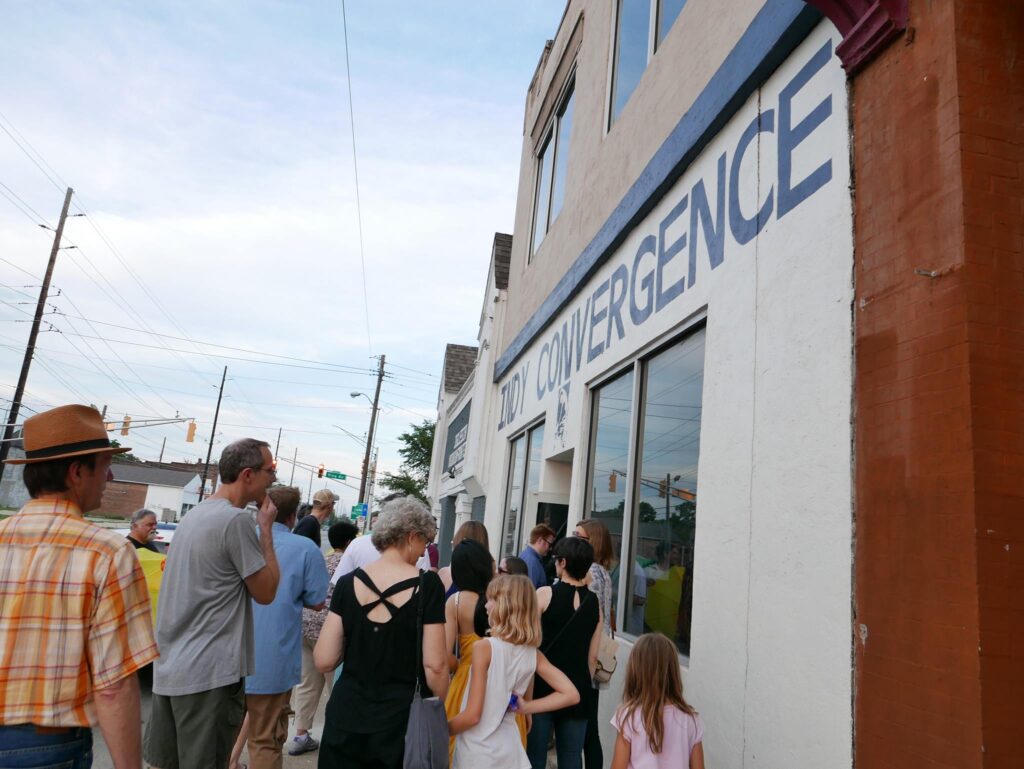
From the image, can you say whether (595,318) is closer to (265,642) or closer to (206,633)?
(265,642)

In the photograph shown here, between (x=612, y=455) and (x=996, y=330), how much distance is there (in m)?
4.04

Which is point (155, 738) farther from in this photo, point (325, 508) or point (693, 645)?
point (325, 508)

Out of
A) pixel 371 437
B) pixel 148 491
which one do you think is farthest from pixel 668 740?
pixel 148 491

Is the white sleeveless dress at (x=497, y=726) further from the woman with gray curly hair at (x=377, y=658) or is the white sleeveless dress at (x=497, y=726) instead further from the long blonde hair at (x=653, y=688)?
the long blonde hair at (x=653, y=688)

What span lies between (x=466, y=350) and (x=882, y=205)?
2309 cm

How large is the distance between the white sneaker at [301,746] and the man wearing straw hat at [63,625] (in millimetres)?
3672

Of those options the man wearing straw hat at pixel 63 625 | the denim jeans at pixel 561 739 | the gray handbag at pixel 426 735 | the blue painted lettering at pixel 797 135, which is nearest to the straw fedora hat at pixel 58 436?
the man wearing straw hat at pixel 63 625

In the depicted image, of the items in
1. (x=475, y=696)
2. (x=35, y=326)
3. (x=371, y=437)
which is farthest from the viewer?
(x=371, y=437)

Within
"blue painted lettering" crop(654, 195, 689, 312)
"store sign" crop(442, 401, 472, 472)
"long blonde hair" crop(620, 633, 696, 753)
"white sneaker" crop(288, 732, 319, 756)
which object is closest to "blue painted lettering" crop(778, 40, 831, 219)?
"blue painted lettering" crop(654, 195, 689, 312)

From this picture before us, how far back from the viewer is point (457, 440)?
59.4 feet

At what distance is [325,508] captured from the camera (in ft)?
21.4

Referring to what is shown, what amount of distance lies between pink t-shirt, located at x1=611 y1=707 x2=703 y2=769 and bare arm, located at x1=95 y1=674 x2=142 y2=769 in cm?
187

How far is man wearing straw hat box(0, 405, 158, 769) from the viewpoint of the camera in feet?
6.43

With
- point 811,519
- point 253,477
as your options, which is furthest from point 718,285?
point 253,477
